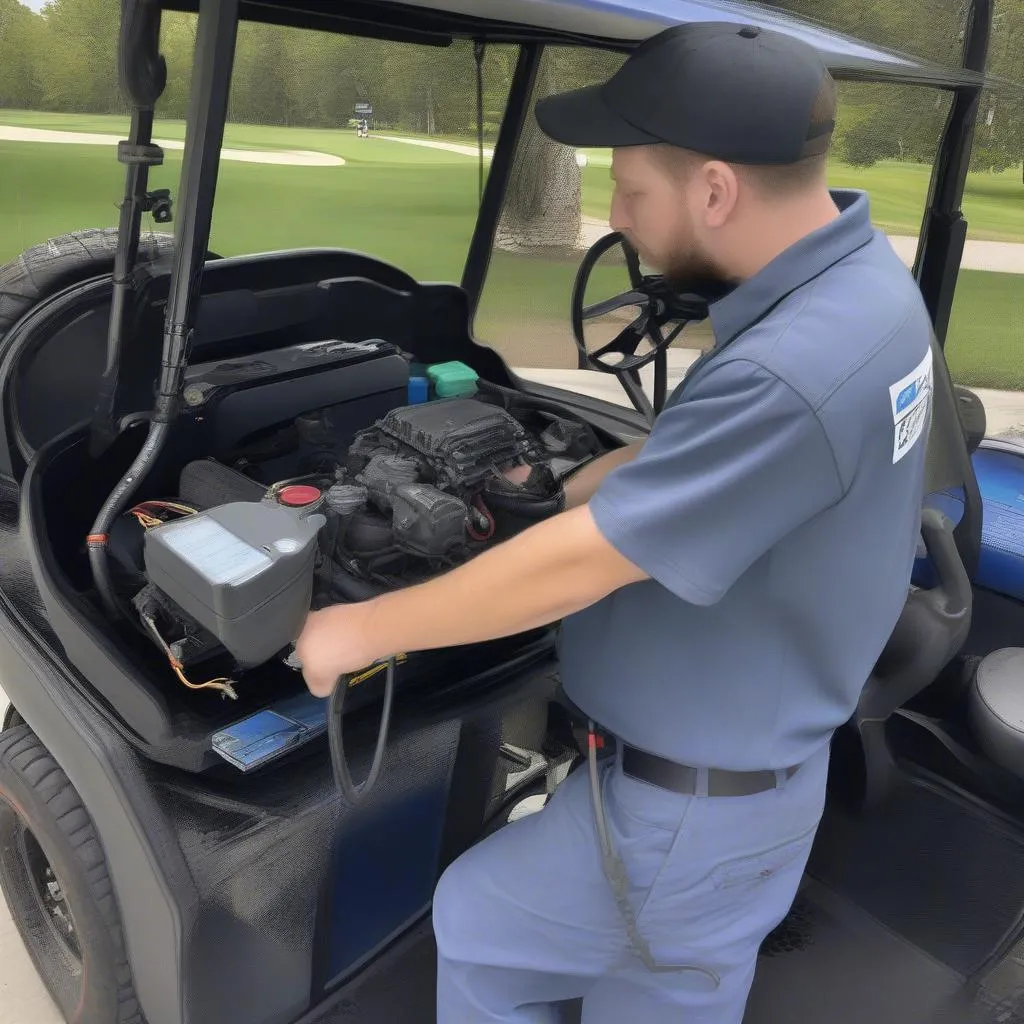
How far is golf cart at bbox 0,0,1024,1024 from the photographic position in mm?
1285

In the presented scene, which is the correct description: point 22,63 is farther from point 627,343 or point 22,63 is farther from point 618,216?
point 618,216

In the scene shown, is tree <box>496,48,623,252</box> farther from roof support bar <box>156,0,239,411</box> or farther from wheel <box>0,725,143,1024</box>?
wheel <box>0,725,143,1024</box>

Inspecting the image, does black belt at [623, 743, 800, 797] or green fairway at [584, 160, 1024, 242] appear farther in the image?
green fairway at [584, 160, 1024, 242]

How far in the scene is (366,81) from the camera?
2.25m

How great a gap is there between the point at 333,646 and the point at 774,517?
53 centimetres

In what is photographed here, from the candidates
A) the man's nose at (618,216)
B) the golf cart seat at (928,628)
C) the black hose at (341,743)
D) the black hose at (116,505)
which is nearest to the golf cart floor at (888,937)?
the golf cart seat at (928,628)

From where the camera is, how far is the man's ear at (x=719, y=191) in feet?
3.16

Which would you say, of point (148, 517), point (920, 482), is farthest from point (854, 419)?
point (148, 517)

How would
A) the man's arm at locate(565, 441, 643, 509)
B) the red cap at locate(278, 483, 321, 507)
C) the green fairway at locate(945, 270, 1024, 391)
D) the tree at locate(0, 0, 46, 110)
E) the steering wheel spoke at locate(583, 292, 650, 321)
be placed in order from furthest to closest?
the green fairway at locate(945, 270, 1024, 391) → the tree at locate(0, 0, 46, 110) → the steering wheel spoke at locate(583, 292, 650, 321) → the man's arm at locate(565, 441, 643, 509) → the red cap at locate(278, 483, 321, 507)

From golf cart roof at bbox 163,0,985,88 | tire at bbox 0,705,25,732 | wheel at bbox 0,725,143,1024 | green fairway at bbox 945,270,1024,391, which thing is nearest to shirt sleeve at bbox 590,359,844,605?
golf cart roof at bbox 163,0,985,88

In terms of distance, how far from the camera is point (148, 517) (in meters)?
1.50

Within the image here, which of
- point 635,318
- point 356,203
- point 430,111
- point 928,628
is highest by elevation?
point 430,111

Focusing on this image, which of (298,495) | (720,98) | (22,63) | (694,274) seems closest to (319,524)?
(298,495)

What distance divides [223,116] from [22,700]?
0.98 m
